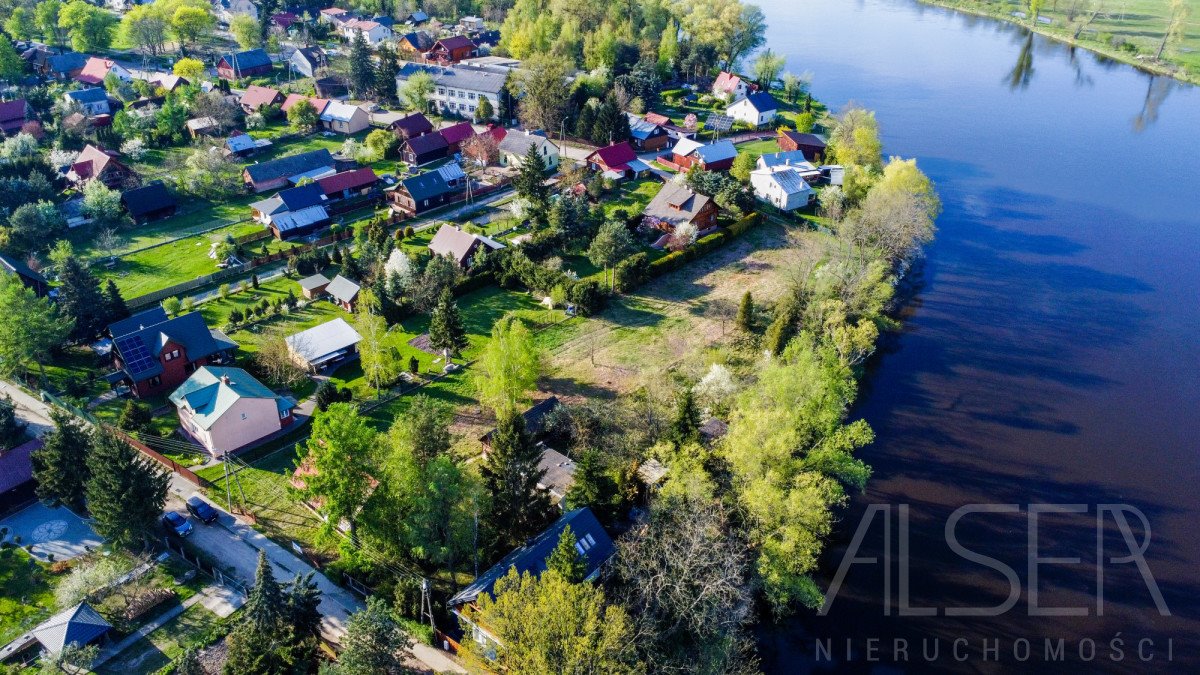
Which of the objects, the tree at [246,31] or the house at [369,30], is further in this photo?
the house at [369,30]

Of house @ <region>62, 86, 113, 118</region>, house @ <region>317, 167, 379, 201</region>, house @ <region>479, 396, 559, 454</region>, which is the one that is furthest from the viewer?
house @ <region>62, 86, 113, 118</region>

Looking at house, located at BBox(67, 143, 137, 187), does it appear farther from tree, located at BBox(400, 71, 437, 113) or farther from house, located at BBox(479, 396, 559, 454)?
house, located at BBox(479, 396, 559, 454)

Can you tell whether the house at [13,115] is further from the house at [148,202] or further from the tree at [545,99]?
the tree at [545,99]

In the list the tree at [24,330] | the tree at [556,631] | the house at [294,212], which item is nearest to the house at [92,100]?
the house at [294,212]

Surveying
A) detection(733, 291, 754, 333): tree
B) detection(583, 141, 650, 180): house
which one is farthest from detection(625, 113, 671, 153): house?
detection(733, 291, 754, 333): tree

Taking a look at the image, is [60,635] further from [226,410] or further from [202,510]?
[226,410]
